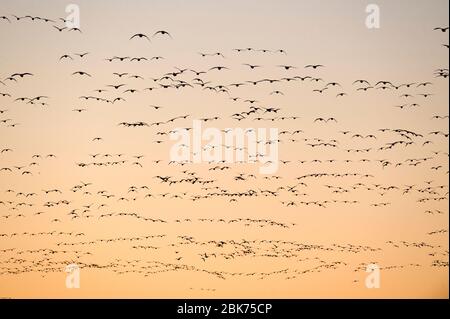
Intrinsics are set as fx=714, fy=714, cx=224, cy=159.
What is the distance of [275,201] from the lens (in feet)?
14.2

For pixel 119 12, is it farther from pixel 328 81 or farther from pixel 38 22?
pixel 328 81

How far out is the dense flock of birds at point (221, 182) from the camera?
4.28 metres

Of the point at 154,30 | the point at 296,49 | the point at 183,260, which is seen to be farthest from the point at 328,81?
the point at 183,260

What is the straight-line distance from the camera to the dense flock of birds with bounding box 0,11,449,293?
4.28m

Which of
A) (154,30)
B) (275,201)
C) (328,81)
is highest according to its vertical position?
(154,30)

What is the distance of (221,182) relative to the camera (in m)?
4.34

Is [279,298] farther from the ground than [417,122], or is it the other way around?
[417,122]

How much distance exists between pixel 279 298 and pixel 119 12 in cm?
197

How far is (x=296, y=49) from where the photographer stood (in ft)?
14.2

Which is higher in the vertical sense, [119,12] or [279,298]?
[119,12]

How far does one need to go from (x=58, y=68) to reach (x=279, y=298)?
1.92 meters
